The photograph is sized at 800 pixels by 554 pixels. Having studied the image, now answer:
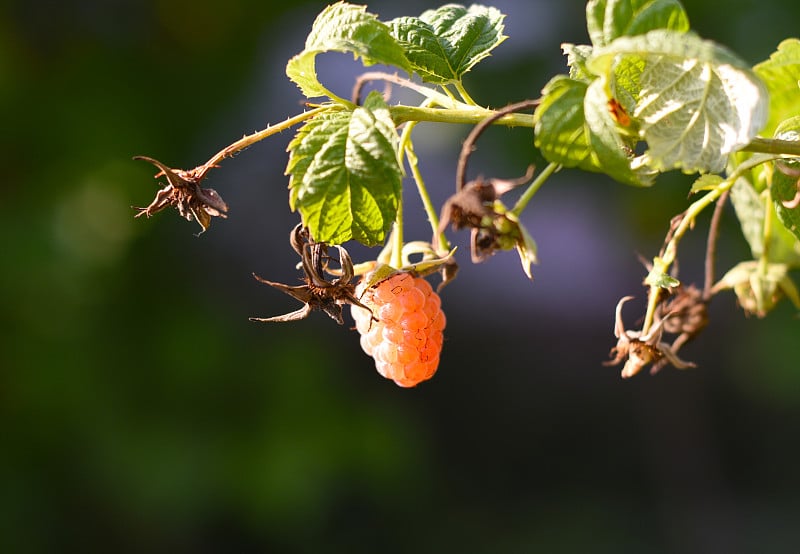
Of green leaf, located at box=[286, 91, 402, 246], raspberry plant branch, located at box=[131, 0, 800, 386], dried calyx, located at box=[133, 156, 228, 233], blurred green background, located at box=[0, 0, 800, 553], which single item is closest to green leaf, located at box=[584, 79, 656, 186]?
raspberry plant branch, located at box=[131, 0, 800, 386]

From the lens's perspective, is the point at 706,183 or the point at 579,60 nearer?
the point at 579,60

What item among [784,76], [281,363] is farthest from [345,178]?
[281,363]

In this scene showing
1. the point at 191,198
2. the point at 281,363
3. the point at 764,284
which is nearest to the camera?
the point at 191,198

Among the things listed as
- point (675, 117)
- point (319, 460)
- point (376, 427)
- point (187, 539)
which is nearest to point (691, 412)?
point (376, 427)

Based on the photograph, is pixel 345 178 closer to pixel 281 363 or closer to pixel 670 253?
pixel 670 253

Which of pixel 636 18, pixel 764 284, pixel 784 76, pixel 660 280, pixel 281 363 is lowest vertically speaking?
pixel 281 363

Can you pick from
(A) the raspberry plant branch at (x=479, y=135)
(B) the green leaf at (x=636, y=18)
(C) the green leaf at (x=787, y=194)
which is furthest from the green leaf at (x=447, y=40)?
(C) the green leaf at (x=787, y=194)

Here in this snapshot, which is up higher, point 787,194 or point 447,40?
point 447,40

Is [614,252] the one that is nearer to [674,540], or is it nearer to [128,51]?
[674,540]
